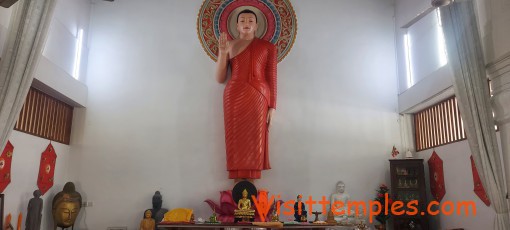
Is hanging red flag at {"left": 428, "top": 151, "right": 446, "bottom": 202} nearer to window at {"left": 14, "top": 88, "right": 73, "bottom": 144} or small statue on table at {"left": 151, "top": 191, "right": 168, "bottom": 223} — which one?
small statue on table at {"left": 151, "top": 191, "right": 168, "bottom": 223}

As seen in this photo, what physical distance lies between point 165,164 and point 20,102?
3118 millimetres

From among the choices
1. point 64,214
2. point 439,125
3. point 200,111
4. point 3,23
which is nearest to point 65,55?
point 3,23

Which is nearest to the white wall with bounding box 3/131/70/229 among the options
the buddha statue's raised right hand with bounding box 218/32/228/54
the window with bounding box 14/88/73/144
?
the window with bounding box 14/88/73/144

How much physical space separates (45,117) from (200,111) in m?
2.44

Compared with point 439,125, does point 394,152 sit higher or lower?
lower

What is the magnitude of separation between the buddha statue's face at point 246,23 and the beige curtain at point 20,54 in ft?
10.6

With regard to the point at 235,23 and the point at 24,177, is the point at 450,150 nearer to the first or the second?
the point at 235,23

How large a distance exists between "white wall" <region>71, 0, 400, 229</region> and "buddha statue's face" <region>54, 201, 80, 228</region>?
2.03ft

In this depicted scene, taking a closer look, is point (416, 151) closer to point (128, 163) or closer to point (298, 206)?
point (298, 206)

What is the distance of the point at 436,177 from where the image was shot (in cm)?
637

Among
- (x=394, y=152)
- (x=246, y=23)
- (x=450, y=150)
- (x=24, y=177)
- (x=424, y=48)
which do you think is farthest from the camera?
(x=246, y=23)

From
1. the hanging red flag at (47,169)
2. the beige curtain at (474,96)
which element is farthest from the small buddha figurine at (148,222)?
the beige curtain at (474,96)

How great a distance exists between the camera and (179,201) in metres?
6.86

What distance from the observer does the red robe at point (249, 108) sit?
6594 mm
